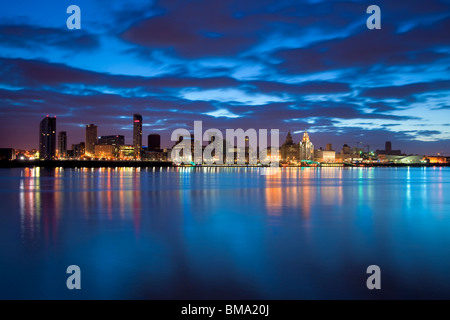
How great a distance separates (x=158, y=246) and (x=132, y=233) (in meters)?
3.03

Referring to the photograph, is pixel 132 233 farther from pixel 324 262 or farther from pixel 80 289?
pixel 324 262

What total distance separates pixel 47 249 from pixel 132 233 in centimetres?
377

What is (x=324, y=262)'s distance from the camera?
11.3 m

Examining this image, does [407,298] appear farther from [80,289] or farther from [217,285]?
[80,289]

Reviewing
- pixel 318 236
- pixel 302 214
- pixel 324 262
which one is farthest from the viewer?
pixel 302 214

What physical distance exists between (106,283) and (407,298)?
22.4 feet

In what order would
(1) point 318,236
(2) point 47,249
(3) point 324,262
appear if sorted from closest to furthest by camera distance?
(3) point 324,262 < (2) point 47,249 < (1) point 318,236

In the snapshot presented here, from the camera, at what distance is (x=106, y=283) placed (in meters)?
9.31
